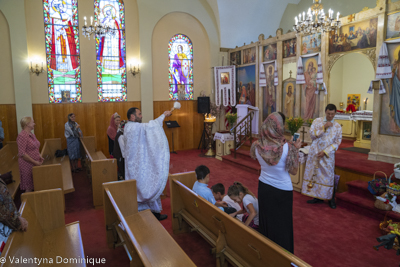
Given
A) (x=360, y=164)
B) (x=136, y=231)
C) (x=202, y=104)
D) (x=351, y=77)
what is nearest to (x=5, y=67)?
(x=202, y=104)

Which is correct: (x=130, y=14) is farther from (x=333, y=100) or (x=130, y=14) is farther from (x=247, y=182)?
(x=333, y=100)

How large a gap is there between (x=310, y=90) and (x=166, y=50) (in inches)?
222

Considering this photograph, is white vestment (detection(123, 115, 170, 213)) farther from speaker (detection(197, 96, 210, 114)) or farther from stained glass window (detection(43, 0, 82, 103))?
speaker (detection(197, 96, 210, 114))

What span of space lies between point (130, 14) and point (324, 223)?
30.8ft

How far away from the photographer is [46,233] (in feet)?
10.7

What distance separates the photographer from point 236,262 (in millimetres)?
2908

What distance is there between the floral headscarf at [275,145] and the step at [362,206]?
9.59 ft

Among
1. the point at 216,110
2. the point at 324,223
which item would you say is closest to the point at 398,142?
the point at 324,223

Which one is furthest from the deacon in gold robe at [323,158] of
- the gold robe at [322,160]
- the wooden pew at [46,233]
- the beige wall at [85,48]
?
the beige wall at [85,48]

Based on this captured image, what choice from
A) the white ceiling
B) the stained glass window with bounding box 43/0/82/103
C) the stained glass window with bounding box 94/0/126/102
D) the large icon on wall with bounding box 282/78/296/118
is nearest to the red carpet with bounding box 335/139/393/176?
the large icon on wall with bounding box 282/78/296/118

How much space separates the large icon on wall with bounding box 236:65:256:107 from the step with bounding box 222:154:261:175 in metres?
2.80

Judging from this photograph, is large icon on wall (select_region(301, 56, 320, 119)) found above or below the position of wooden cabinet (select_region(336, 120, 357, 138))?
above

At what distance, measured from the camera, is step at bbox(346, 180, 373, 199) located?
520 centimetres

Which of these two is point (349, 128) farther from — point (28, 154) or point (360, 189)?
point (28, 154)
